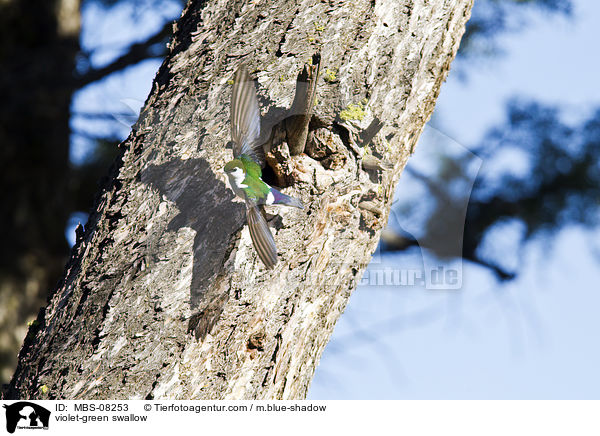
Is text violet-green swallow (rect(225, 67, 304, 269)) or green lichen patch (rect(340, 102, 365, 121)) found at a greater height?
green lichen patch (rect(340, 102, 365, 121))

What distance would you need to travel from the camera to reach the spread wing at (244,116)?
0.59 metres

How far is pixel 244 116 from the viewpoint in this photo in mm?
595

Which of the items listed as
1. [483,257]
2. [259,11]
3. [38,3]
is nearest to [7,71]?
[38,3]

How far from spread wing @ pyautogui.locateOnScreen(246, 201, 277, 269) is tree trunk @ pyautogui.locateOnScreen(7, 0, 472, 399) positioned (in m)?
0.02

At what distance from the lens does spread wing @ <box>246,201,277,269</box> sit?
560mm

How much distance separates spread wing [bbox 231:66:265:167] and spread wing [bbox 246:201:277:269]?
0.26 ft
